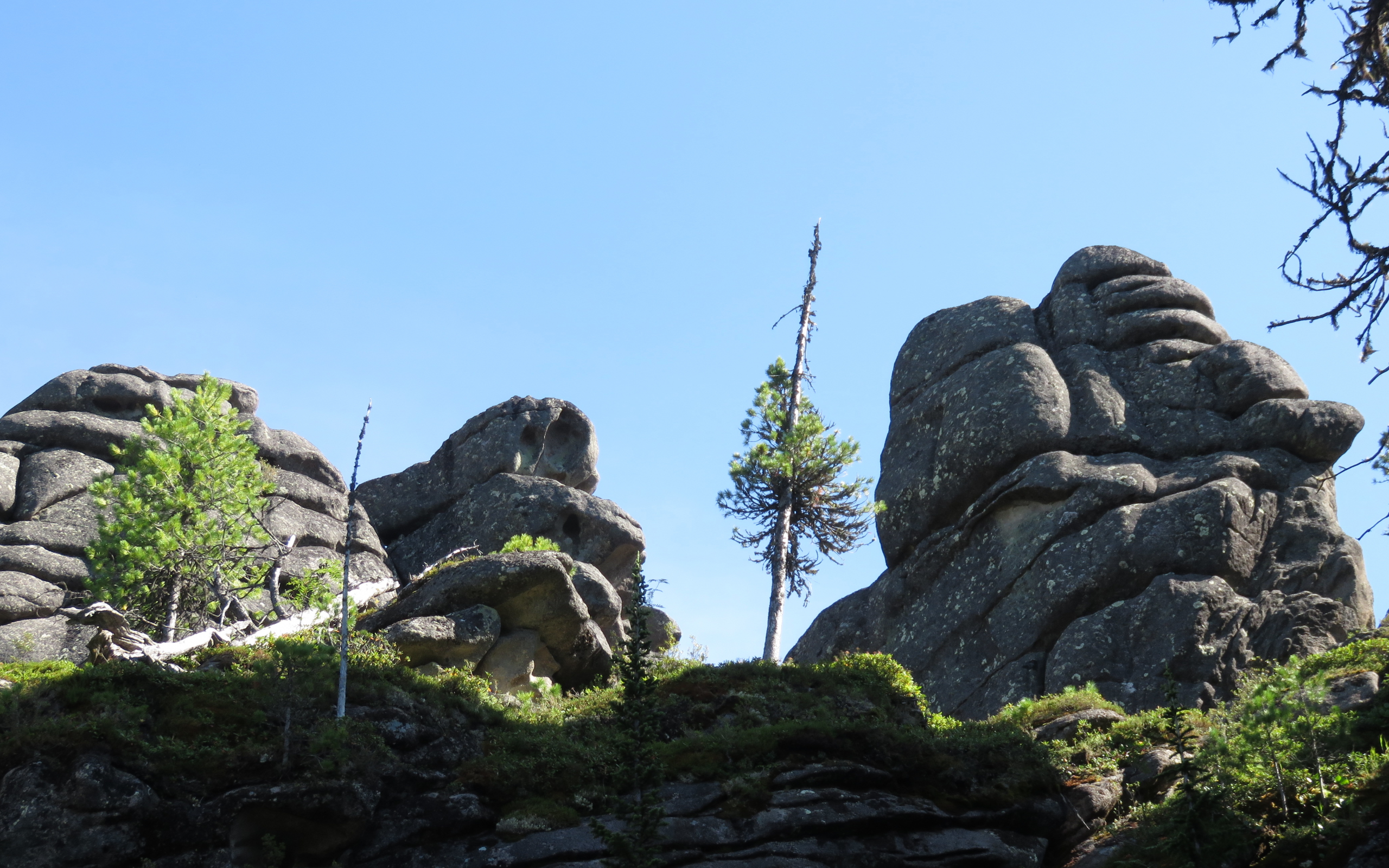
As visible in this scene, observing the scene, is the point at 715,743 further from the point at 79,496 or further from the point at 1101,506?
the point at 79,496

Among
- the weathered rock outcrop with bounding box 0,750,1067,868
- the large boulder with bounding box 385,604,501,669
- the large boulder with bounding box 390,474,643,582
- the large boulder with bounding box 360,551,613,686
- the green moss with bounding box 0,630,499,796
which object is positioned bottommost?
the weathered rock outcrop with bounding box 0,750,1067,868

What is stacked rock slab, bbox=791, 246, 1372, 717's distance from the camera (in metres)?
27.0

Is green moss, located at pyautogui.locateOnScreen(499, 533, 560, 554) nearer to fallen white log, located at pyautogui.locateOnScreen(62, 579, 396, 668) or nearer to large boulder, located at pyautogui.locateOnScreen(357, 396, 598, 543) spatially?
fallen white log, located at pyautogui.locateOnScreen(62, 579, 396, 668)

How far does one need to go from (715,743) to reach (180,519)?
21163 millimetres

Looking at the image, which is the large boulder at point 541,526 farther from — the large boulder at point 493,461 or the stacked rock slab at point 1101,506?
the stacked rock slab at point 1101,506

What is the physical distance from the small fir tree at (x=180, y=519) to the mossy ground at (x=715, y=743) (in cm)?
1077

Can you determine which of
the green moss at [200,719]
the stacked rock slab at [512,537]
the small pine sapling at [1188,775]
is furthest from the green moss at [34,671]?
the small pine sapling at [1188,775]

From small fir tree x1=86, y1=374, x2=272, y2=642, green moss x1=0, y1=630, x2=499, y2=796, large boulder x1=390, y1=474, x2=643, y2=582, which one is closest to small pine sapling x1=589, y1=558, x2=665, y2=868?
green moss x1=0, y1=630, x2=499, y2=796

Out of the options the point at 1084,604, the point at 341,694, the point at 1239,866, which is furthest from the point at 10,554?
the point at 1239,866

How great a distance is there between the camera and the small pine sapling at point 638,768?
13.0 metres

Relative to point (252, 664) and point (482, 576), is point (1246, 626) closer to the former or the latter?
point (482, 576)

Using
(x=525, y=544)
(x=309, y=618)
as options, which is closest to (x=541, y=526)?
(x=525, y=544)

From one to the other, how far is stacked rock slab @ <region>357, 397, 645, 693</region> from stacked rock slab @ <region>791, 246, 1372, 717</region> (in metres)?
9.25

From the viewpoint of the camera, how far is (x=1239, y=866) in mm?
14469
